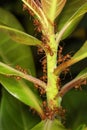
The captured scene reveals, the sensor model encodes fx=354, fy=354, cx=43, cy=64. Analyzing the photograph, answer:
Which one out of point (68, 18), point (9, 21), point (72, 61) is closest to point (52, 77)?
point (72, 61)

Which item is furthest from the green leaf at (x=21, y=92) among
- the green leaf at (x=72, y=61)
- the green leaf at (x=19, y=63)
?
the green leaf at (x=72, y=61)

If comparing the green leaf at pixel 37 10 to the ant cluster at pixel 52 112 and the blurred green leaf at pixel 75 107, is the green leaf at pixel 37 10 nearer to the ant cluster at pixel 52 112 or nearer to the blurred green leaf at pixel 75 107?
the ant cluster at pixel 52 112

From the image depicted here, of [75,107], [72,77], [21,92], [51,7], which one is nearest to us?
[51,7]

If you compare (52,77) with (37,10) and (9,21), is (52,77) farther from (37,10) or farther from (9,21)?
(9,21)

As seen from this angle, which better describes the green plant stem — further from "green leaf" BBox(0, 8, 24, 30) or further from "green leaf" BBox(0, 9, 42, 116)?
"green leaf" BBox(0, 8, 24, 30)

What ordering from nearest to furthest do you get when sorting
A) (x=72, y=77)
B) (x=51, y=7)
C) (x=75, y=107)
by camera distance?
(x=51, y=7) → (x=75, y=107) → (x=72, y=77)

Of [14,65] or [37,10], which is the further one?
[14,65]
